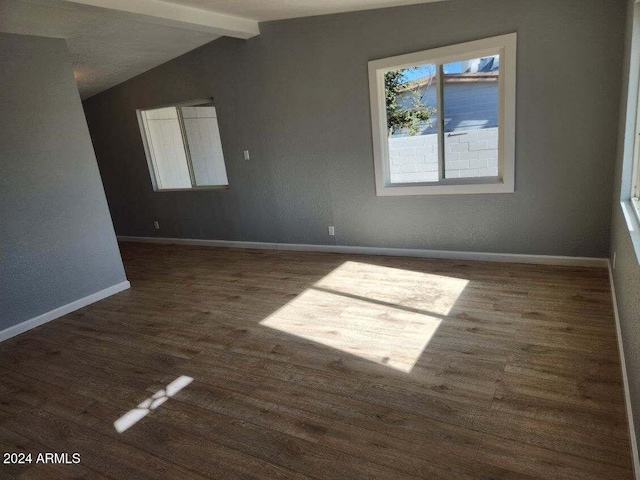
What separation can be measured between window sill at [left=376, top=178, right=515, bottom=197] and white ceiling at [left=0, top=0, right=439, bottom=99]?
175 centimetres

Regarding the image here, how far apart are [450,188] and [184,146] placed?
3989 millimetres

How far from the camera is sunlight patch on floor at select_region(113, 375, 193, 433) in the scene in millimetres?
2188

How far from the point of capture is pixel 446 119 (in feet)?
13.2

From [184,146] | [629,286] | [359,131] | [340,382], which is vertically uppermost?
[184,146]

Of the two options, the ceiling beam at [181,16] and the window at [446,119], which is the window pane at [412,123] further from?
the ceiling beam at [181,16]

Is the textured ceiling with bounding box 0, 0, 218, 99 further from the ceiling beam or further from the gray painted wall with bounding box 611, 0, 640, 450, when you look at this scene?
the gray painted wall with bounding box 611, 0, 640, 450

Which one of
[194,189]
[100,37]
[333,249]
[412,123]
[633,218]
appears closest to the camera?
[633,218]

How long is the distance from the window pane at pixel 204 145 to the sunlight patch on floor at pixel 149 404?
366cm

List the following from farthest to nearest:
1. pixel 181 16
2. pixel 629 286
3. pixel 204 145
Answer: pixel 204 145
pixel 181 16
pixel 629 286

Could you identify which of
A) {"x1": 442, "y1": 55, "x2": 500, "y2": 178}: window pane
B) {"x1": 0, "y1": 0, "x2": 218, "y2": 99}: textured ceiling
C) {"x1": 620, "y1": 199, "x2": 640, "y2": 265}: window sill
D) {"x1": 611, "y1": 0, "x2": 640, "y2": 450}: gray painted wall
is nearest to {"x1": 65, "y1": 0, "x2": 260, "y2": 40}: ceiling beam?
{"x1": 0, "y1": 0, "x2": 218, "y2": 99}: textured ceiling

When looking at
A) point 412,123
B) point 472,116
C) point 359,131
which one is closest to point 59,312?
point 359,131

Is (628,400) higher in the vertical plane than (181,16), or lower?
lower

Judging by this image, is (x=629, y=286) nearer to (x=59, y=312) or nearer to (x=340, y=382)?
(x=340, y=382)

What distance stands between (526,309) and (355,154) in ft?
7.94
